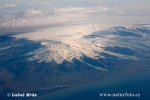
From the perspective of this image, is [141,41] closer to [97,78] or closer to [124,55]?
[124,55]

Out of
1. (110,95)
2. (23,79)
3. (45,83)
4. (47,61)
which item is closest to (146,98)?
(110,95)

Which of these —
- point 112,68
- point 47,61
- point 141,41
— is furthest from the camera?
point 141,41

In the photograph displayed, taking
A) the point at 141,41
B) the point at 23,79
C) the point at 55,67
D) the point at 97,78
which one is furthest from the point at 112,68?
the point at 141,41

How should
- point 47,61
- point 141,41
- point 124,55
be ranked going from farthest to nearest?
1. point 141,41
2. point 124,55
3. point 47,61

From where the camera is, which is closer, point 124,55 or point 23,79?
point 23,79

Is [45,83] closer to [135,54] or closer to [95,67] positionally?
[95,67]

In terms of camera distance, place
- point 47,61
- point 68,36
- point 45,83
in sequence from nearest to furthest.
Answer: point 45,83 < point 47,61 < point 68,36

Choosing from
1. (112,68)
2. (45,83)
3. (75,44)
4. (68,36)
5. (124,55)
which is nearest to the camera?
(45,83)

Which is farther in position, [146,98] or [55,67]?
[55,67]
